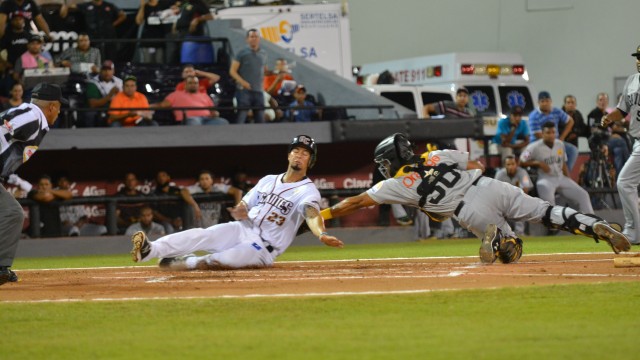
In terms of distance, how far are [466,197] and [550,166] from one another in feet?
27.7

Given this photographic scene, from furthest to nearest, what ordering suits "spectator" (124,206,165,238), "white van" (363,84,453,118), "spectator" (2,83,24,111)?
"white van" (363,84,453,118), "spectator" (124,206,165,238), "spectator" (2,83,24,111)

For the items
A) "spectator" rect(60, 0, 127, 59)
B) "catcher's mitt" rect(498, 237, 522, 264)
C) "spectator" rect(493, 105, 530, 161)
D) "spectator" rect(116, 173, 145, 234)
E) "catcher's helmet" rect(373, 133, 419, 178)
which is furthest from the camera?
"spectator" rect(60, 0, 127, 59)

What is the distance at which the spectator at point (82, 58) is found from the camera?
20.8m

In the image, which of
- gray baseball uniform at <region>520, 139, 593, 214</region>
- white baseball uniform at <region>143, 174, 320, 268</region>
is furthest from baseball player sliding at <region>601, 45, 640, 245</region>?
gray baseball uniform at <region>520, 139, 593, 214</region>

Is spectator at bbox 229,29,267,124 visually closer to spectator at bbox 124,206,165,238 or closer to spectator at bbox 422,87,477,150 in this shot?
spectator at bbox 124,206,165,238

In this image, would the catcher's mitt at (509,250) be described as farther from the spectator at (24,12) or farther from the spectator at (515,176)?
the spectator at (24,12)

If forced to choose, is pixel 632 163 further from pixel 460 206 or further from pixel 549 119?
pixel 549 119

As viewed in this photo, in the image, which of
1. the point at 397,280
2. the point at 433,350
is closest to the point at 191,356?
the point at 433,350

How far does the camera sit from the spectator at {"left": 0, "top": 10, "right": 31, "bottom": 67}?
2134 centimetres

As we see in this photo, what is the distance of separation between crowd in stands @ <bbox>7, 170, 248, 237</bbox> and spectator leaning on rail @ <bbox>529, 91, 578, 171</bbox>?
5.09m

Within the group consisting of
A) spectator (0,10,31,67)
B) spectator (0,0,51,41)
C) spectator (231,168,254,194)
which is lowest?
spectator (231,168,254,194)

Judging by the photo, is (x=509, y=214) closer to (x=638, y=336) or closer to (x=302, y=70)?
(x=638, y=336)

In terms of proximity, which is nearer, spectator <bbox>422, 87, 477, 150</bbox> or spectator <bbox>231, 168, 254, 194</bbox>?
spectator <bbox>231, 168, 254, 194</bbox>

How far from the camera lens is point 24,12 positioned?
71.4 ft
